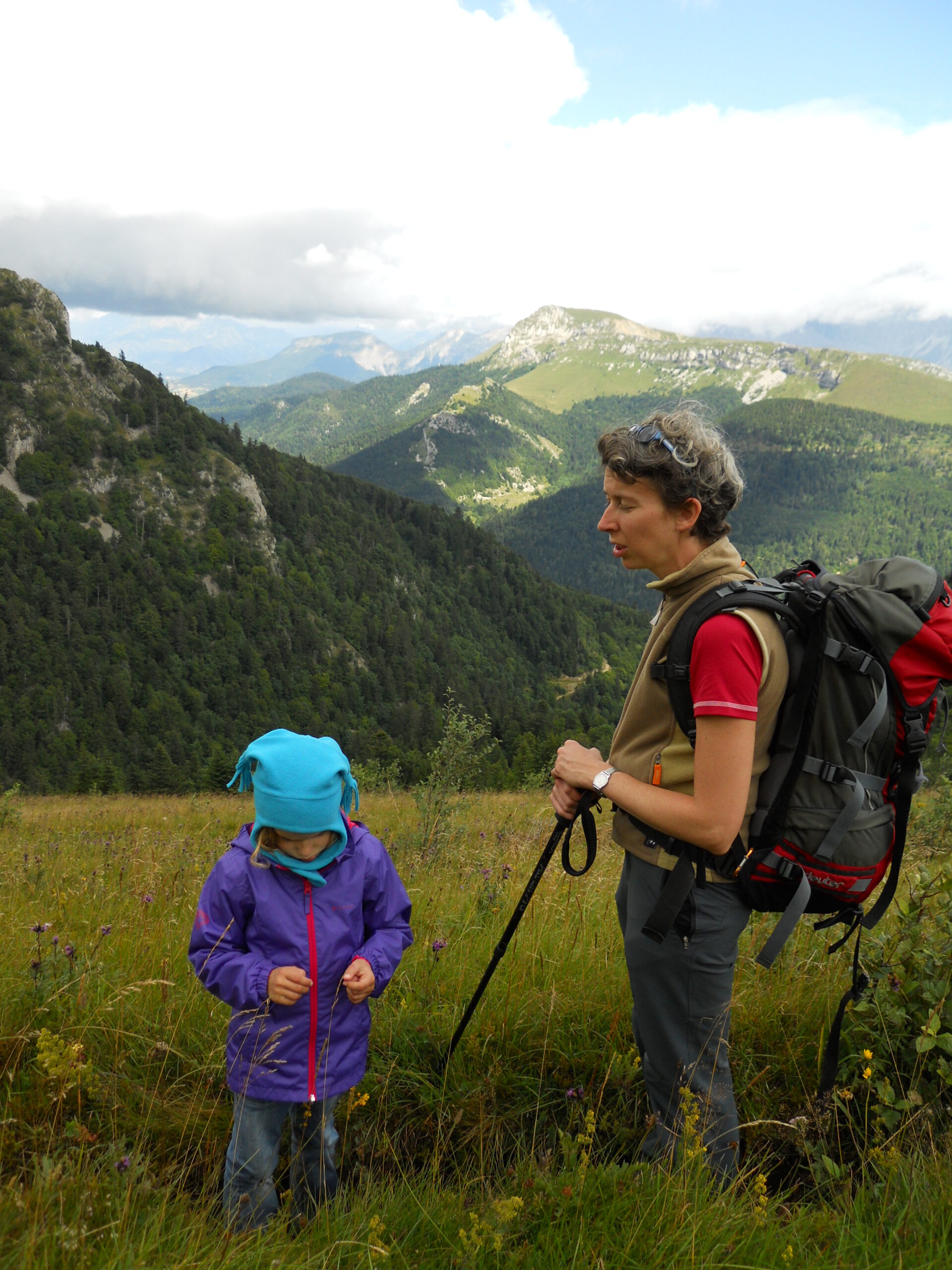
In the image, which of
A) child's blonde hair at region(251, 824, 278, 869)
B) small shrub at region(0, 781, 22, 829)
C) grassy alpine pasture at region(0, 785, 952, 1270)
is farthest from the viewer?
small shrub at region(0, 781, 22, 829)

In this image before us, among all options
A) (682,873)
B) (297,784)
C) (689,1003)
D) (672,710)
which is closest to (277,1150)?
(297,784)

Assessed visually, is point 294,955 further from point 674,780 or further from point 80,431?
point 80,431

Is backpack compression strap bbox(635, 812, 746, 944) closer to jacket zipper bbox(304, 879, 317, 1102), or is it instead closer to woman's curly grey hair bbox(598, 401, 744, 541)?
woman's curly grey hair bbox(598, 401, 744, 541)

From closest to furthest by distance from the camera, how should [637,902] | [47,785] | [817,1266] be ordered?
[817,1266]
[637,902]
[47,785]

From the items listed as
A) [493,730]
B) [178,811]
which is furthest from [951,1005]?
[493,730]

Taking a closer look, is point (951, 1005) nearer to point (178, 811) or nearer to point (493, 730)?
point (178, 811)

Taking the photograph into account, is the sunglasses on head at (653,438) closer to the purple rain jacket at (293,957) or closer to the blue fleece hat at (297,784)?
the blue fleece hat at (297,784)

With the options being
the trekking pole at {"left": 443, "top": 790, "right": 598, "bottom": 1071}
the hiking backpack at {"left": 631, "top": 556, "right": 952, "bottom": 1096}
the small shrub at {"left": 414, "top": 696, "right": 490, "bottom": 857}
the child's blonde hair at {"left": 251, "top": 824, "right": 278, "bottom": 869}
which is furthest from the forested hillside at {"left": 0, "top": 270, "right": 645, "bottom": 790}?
the hiking backpack at {"left": 631, "top": 556, "right": 952, "bottom": 1096}

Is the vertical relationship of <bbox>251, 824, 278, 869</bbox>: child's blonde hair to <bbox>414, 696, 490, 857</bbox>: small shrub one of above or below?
above

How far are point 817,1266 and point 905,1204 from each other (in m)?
Result: 0.34

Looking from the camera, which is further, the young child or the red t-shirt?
the young child

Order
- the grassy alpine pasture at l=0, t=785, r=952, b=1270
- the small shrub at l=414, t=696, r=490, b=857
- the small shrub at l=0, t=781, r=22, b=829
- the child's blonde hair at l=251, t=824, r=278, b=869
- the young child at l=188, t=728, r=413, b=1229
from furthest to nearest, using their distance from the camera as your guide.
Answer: the small shrub at l=0, t=781, r=22, b=829 → the small shrub at l=414, t=696, r=490, b=857 → the child's blonde hair at l=251, t=824, r=278, b=869 → the young child at l=188, t=728, r=413, b=1229 → the grassy alpine pasture at l=0, t=785, r=952, b=1270

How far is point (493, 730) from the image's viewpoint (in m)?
61.8

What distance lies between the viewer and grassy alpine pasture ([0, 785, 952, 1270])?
1564mm
